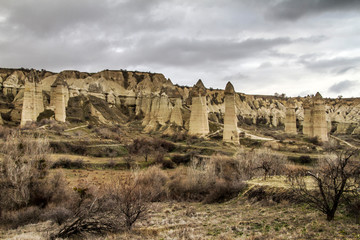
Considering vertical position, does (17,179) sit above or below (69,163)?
above

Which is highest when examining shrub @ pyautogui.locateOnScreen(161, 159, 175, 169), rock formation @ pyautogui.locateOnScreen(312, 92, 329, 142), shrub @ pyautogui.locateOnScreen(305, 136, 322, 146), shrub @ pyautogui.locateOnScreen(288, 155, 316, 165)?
rock formation @ pyautogui.locateOnScreen(312, 92, 329, 142)

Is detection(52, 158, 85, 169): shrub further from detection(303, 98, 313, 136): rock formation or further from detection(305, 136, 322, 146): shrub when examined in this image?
detection(303, 98, 313, 136): rock formation

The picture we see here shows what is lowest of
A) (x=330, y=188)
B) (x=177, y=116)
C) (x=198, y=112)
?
(x=330, y=188)

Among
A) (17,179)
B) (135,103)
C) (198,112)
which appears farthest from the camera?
(135,103)

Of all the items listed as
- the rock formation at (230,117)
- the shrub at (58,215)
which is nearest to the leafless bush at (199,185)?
the shrub at (58,215)

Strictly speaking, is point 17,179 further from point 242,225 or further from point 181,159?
point 181,159

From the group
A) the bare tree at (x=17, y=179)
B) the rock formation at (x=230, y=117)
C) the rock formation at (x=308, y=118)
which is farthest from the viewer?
the rock formation at (x=308, y=118)

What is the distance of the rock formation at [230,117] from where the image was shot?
1816 inches

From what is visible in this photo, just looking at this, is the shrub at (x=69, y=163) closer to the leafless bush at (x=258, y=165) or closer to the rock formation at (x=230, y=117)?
the leafless bush at (x=258, y=165)

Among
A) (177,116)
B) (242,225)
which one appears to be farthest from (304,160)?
(177,116)

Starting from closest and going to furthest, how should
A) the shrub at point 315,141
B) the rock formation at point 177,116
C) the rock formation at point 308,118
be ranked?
the shrub at point 315,141
the rock formation at point 308,118
the rock formation at point 177,116

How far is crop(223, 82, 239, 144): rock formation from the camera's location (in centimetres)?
4612

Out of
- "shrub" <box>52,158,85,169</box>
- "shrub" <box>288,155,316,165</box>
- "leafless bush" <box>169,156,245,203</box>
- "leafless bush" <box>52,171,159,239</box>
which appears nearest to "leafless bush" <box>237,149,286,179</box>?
"leafless bush" <box>169,156,245,203</box>

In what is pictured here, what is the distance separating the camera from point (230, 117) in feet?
153
